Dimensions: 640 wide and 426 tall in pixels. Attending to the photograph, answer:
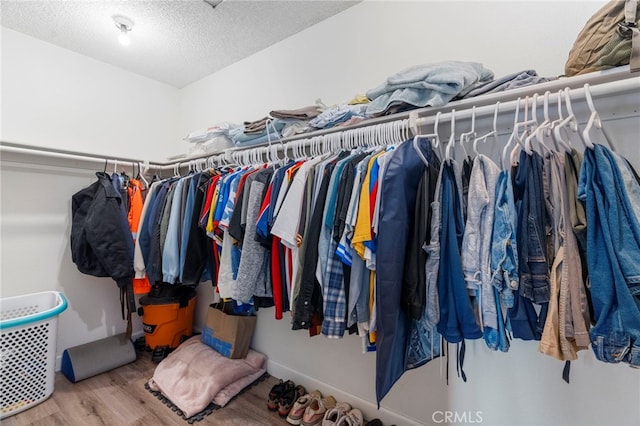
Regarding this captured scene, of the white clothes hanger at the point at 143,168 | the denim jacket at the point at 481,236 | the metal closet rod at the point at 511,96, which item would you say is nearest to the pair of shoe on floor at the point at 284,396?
the denim jacket at the point at 481,236

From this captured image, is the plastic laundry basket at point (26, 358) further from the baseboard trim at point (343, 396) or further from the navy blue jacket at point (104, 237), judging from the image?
the baseboard trim at point (343, 396)

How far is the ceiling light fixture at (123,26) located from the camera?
1.84 meters

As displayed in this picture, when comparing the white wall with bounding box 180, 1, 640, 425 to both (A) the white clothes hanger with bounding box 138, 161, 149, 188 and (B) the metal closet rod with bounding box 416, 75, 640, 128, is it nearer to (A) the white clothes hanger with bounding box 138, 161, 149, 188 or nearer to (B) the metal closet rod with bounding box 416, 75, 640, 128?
(B) the metal closet rod with bounding box 416, 75, 640, 128

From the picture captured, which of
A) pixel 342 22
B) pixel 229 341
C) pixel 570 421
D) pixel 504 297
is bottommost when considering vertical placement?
pixel 229 341

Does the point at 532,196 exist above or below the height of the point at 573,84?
below

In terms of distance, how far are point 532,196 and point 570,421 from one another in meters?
0.95

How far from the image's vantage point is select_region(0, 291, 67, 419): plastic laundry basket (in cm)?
160

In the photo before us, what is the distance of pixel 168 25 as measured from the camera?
1.92m

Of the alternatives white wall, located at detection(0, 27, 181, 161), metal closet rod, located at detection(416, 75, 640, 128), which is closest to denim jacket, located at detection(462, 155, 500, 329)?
metal closet rod, located at detection(416, 75, 640, 128)

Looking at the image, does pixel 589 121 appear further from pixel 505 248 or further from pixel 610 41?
pixel 505 248

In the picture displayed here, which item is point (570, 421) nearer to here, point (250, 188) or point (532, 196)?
point (532, 196)

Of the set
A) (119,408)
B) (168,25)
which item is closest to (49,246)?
(119,408)

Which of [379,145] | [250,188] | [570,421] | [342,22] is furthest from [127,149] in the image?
[570,421]

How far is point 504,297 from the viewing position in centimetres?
85
